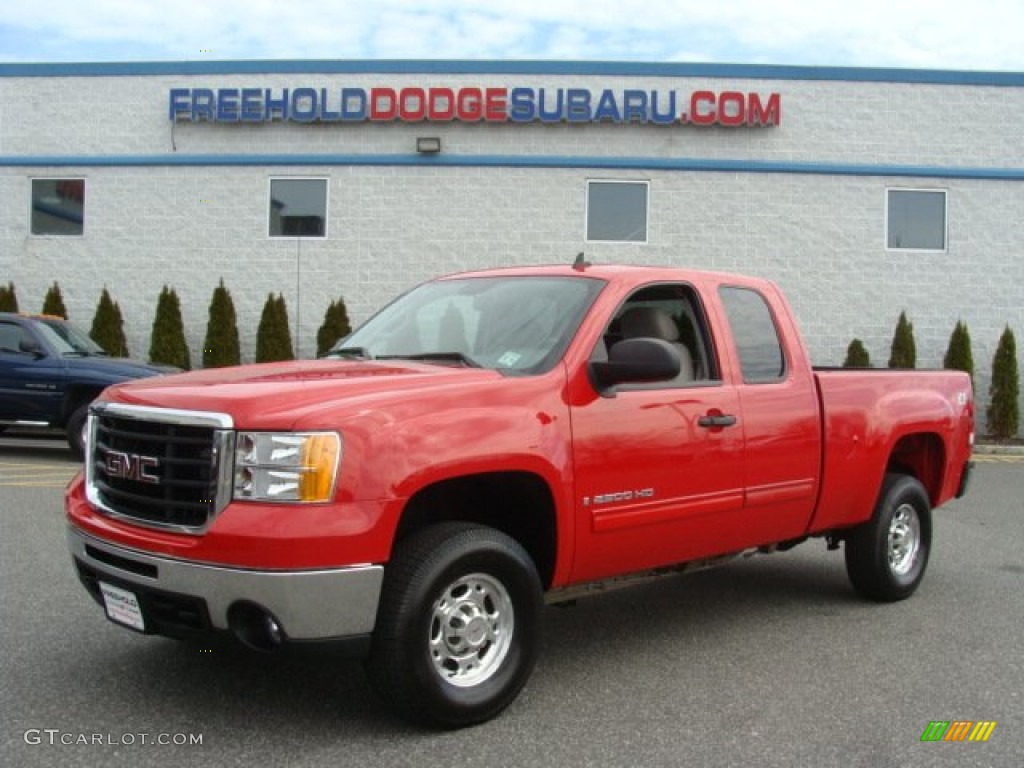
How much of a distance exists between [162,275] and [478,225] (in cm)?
565

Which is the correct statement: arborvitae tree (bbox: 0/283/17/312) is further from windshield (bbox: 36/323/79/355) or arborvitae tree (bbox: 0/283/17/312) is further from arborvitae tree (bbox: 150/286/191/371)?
windshield (bbox: 36/323/79/355)

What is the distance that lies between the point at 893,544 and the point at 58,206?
54.6ft

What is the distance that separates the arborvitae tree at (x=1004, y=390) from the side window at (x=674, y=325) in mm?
14015

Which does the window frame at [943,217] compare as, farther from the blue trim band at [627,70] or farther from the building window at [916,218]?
the blue trim band at [627,70]

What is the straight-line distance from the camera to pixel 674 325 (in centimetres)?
516

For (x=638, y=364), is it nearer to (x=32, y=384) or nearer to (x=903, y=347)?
(x=32, y=384)

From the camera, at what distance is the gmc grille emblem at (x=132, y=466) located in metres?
3.81

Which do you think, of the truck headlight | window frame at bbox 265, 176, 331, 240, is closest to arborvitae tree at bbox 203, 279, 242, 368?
window frame at bbox 265, 176, 331, 240

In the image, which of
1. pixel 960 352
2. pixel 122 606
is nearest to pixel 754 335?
pixel 122 606

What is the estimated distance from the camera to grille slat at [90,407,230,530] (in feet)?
12.0

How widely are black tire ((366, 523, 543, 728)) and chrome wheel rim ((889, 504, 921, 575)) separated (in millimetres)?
3071

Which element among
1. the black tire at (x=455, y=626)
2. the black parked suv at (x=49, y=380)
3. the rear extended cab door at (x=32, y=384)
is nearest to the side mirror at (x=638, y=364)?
the black tire at (x=455, y=626)

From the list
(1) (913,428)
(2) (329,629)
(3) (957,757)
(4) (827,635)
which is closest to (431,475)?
(2) (329,629)

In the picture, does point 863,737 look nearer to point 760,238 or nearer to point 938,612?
point 938,612
